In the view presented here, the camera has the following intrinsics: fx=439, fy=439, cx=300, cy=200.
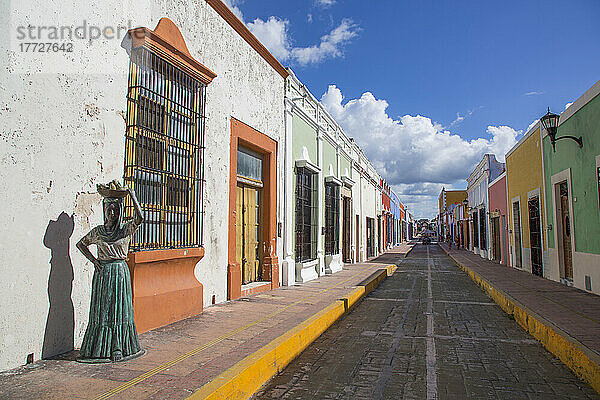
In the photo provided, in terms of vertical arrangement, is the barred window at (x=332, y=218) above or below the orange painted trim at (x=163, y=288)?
above

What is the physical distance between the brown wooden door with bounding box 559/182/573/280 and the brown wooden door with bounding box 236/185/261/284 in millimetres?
7915

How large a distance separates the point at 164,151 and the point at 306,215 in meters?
6.98

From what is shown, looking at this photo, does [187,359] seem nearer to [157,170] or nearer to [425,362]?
[157,170]

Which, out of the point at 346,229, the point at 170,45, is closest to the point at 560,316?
the point at 170,45

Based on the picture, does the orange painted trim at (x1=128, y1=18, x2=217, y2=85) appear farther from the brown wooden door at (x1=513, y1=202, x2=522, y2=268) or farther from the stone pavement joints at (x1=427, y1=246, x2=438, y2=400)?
the brown wooden door at (x1=513, y1=202, x2=522, y2=268)

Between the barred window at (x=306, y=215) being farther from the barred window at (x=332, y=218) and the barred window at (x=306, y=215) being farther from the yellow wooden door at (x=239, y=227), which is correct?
the yellow wooden door at (x=239, y=227)

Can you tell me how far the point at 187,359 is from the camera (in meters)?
4.39

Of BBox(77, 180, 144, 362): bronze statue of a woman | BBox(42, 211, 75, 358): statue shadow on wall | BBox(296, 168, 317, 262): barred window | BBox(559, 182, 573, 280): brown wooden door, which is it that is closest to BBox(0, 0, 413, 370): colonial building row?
BBox(42, 211, 75, 358): statue shadow on wall

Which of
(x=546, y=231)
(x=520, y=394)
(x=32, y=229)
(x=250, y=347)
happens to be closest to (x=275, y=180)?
(x=250, y=347)

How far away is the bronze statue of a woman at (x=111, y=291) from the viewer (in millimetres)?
4188

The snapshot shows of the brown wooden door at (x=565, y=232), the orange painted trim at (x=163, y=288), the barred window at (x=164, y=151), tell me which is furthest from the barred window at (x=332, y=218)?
the orange painted trim at (x=163, y=288)

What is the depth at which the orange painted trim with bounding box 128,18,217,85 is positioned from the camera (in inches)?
218

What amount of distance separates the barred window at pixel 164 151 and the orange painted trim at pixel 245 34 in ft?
5.49

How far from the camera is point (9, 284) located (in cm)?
394
